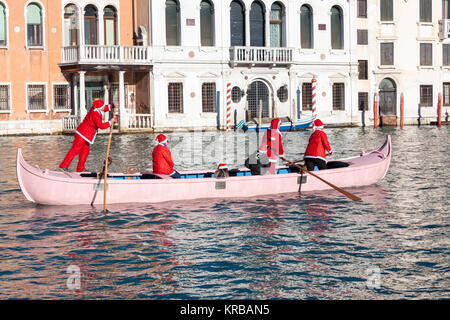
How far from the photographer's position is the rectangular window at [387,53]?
46281mm

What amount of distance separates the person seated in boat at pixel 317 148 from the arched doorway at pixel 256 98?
84.0 feet

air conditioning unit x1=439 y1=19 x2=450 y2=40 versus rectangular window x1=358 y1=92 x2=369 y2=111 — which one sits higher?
air conditioning unit x1=439 y1=19 x2=450 y2=40

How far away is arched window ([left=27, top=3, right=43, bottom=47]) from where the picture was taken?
37938 millimetres

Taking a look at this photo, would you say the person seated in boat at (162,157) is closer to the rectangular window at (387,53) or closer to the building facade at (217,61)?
the building facade at (217,61)

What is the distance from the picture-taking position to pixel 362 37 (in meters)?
45.9

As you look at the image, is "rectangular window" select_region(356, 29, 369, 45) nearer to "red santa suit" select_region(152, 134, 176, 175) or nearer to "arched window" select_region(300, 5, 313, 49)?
"arched window" select_region(300, 5, 313, 49)

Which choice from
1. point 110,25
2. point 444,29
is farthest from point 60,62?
point 444,29

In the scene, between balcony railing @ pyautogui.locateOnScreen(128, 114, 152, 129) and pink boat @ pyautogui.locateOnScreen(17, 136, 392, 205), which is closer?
pink boat @ pyautogui.locateOnScreen(17, 136, 392, 205)

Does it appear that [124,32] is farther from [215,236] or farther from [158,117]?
[215,236]

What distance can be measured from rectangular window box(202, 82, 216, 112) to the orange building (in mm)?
3571

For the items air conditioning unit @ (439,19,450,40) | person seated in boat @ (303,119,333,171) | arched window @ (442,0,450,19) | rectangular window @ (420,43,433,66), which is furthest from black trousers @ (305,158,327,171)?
arched window @ (442,0,450,19)
